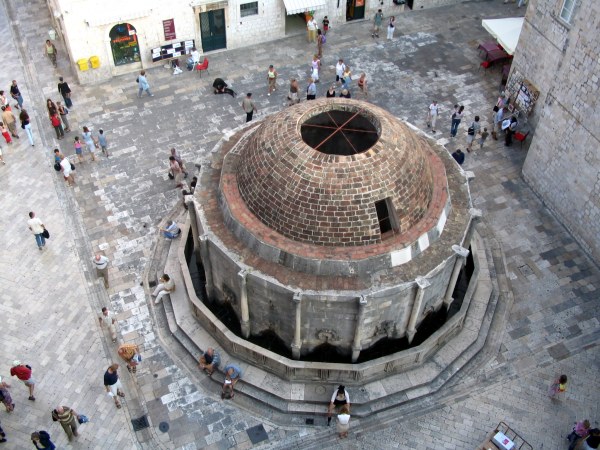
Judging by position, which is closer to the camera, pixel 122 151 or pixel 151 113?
pixel 122 151

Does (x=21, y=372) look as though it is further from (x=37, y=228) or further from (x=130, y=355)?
(x=37, y=228)

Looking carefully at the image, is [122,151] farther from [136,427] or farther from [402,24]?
[402,24]

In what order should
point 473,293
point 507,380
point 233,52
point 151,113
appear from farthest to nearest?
point 233,52
point 151,113
point 473,293
point 507,380

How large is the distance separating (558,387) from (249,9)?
82.6ft

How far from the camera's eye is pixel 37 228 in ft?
83.7

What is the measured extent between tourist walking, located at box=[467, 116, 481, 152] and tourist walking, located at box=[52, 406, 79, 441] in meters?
20.8

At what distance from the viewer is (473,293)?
2456 centimetres

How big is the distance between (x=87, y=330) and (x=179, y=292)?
3594mm

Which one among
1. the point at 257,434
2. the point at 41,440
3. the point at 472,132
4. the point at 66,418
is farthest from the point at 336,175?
the point at 472,132

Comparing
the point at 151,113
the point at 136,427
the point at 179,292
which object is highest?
the point at 151,113

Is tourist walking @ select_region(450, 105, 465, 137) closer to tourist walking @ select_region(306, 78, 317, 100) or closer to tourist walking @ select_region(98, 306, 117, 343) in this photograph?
tourist walking @ select_region(306, 78, 317, 100)

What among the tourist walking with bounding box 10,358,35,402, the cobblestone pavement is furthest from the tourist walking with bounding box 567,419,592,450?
the tourist walking with bounding box 10,358,35,402

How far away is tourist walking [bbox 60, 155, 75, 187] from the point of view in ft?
92.7

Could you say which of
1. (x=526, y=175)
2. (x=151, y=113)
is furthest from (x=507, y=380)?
(x=151, y=113)
